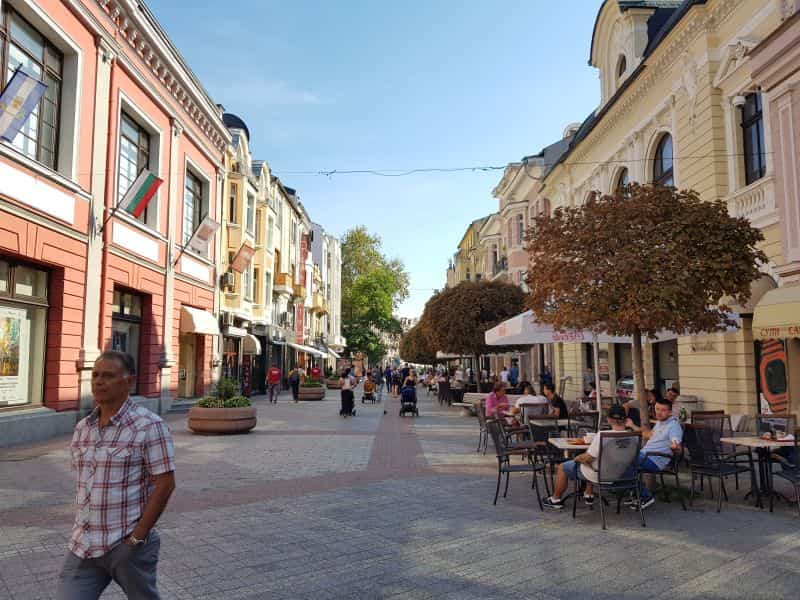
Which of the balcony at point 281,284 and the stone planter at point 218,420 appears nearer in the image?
the stone planter at point 218,420

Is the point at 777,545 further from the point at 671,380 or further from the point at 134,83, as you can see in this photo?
the point at 134,83

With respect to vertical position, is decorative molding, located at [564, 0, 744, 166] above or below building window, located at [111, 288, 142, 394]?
above

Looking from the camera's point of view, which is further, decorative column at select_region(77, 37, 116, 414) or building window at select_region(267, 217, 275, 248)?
building window at select_region(267, 217, 275, 248)

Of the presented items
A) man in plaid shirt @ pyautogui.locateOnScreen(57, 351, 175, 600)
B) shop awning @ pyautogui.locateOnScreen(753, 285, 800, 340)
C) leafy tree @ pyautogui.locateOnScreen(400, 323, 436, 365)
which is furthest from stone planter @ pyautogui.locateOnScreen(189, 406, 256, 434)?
leafy tree @ pyautogui.locateOnScreen(400, 323, 436, 365)

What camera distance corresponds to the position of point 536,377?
1412 inches

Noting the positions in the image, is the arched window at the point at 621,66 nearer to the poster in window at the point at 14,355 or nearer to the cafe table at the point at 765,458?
the cafe table at the point at 765,458

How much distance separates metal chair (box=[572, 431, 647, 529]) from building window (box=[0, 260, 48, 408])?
464 inches

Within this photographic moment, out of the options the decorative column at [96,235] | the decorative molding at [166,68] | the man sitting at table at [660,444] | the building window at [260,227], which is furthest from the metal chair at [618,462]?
the building window at [260,227]

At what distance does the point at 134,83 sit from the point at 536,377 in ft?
85.7

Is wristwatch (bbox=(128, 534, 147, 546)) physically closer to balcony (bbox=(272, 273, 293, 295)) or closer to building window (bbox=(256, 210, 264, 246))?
building window (bbox=(256, 210, 264, 246))

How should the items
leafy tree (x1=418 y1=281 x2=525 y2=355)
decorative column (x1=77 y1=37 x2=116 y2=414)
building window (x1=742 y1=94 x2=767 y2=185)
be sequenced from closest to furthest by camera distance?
building window (x1=742 y1=94 x2=767 y2=185) < decorative column (x1=77 y1=37 x2=116 y2=414) < leafy tree (x1=418 y1=281 x2=525 y2=355)

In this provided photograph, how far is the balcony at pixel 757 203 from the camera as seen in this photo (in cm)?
1348

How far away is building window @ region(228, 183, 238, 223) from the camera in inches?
1131

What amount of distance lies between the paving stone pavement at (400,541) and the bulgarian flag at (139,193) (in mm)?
7568
